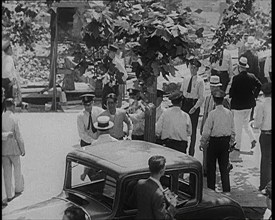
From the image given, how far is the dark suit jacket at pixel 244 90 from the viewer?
26.6ft

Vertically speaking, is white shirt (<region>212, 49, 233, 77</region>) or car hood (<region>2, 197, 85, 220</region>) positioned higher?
white shirt (<region>212, 49, 233, 77</region>)

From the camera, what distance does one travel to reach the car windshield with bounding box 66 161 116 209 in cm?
489

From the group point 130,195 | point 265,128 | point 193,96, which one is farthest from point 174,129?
point 130,195

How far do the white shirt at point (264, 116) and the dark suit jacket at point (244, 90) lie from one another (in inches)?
38.9

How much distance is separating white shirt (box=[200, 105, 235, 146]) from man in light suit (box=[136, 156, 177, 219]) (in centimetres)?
253

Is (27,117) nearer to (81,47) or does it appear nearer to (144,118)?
(144,118)

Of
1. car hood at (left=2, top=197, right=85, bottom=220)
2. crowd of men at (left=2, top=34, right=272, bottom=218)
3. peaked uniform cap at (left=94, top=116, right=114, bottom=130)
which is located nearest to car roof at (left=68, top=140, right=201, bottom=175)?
car hood at (left=2, top=197, right=85, bottom=220)

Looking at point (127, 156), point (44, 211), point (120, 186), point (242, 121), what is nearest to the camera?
point (120, 186)

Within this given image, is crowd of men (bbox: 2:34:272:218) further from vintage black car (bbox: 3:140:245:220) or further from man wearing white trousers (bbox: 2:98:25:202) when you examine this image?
vintage black car (bbox: 3:140:245:220)

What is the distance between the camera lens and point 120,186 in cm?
473

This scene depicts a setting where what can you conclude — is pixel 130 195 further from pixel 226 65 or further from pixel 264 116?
pixel 226 65

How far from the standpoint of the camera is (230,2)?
7219 millimetres

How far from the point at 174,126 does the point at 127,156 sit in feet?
6.31

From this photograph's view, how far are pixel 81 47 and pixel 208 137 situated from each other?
2214 mm
